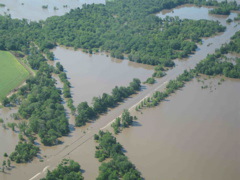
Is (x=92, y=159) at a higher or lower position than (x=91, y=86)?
lower

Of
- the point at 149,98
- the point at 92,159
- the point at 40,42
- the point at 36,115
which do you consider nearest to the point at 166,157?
the point at 92,159

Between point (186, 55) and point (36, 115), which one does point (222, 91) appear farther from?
point (36, 115)

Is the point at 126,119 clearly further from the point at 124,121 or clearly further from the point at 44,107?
the point at 44,107

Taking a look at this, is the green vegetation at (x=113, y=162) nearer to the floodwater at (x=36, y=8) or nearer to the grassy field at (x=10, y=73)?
the grassy field at (x=10, y=73)

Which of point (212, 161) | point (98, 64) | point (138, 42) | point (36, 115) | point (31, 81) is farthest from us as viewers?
point (138, 42)

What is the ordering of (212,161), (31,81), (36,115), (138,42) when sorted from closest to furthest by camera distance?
(212,161), (36,115), (31,81), (138,42)
